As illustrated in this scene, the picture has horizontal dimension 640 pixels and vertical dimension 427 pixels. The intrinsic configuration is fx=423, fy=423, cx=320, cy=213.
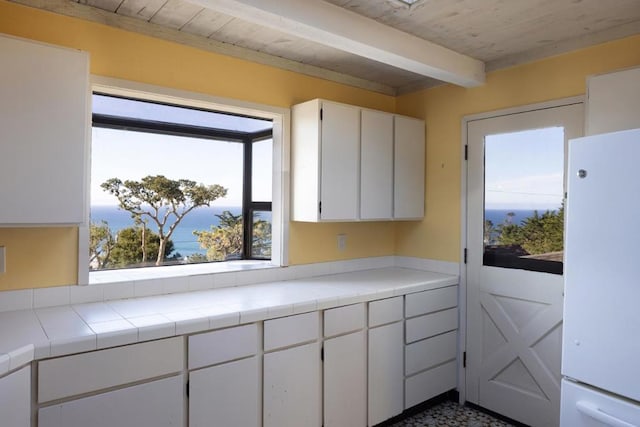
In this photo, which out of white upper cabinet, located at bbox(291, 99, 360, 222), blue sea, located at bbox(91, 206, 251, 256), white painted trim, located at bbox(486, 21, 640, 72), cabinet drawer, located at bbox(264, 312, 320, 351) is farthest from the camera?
blue sea, located at bbox(91, 206, 251, 256)

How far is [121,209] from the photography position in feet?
9.45

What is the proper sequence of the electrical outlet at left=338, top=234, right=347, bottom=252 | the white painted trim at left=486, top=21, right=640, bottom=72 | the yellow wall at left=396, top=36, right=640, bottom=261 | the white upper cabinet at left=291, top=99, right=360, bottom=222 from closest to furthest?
the white painted trim at left=486, top=21, right=640, bottom=72 < the yellow wall at left=396, top=36, right=640, bottom=261 < the white upper cabinet at left=291, top=99, right=360, bottom=222 < the electrical outlet at left=338, top=234, right=347, bottom=252

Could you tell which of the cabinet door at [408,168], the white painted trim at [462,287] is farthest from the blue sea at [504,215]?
the cabinet door at [408,168]

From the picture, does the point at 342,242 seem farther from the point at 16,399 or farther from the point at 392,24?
the point at 16,399

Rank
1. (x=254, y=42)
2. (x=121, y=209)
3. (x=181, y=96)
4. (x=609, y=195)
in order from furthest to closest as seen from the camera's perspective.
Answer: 1. (x=121, y=209)
2. (x=254, y=42)
3. (x=181, y=96)
4. (x=609, y=195)

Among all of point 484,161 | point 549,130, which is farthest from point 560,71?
point 484,161

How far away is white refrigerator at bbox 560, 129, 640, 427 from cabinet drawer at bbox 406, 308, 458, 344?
3.33 feet

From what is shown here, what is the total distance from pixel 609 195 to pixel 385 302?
1340 millimetres

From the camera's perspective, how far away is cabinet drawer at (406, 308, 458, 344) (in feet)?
9.07

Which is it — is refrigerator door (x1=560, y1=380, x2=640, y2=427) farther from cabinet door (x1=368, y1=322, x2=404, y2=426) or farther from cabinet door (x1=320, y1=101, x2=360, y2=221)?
cabinet door (x1=320, y1=101, x2=360, y2=221)

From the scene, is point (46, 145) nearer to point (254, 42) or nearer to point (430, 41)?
point (254, 42)

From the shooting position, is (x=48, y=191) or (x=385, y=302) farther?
(x=385, y=302)

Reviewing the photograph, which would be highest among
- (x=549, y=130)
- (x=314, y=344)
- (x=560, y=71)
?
(x=560, y=71)

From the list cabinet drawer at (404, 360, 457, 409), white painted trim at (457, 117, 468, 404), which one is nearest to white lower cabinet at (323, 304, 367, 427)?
cabinet drawer at (404, 360, 457, 409)
